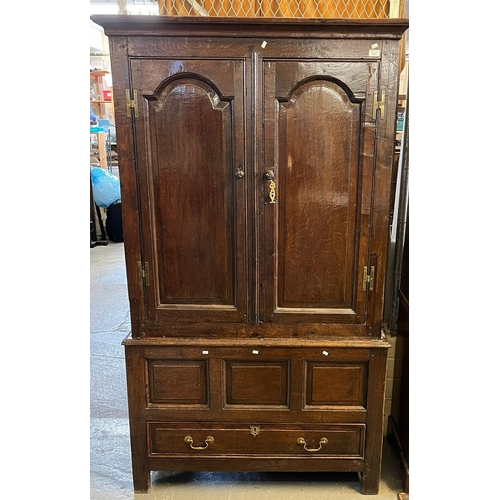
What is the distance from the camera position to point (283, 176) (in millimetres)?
1540

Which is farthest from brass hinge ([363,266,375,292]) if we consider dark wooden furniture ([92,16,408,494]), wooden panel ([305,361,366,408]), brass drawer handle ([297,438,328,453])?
brass drawer handle ([297,438,328,453])

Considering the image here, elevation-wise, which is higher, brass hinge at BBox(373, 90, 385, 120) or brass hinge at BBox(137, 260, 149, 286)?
brass hinge at BBox(373, 90, 385, 120)

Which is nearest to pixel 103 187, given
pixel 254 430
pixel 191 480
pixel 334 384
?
pixel 191 480

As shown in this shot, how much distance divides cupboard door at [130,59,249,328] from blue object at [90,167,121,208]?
4150 mm

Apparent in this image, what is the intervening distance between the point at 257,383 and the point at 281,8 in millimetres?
1696

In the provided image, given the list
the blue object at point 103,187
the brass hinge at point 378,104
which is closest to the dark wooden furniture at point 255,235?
the brass hinge at point 378,104

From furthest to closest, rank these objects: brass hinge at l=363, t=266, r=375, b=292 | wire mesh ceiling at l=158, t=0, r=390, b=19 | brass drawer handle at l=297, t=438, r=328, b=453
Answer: wire mesh ceiling at l=158, t=0, r=390, b=19
brass drawer handle at l=297, t=438, r=328, b=453
brass hinge at l=363, t=266, r=375, b=292

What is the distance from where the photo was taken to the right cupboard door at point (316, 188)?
4.80 ft

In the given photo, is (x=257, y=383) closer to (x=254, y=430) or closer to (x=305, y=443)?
(x=254, y=430)

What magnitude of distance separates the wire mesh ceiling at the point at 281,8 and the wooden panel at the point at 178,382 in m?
1.57

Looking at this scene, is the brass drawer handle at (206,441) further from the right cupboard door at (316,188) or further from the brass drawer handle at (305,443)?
the right cupboard door at (316,188)

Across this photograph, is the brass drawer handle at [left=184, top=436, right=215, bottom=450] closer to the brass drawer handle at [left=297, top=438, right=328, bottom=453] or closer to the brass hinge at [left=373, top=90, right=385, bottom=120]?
the brass drawer handle at [left=297, top=438, right=328, bottom=453]

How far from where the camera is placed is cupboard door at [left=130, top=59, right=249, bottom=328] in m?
1.47
